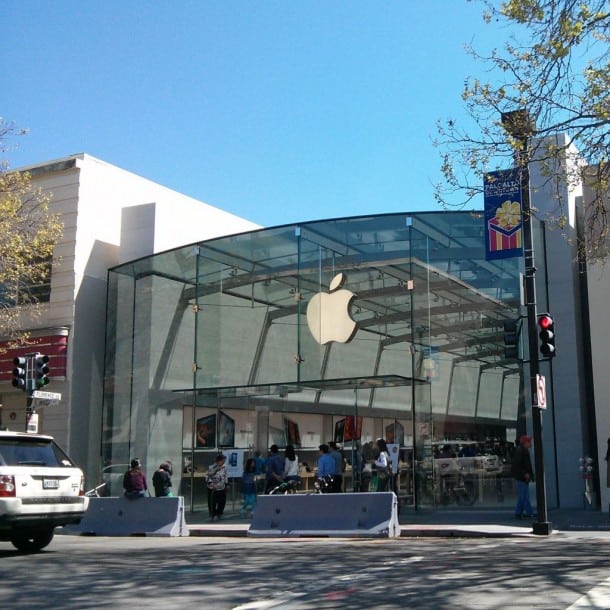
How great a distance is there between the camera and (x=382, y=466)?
2028 centimetres

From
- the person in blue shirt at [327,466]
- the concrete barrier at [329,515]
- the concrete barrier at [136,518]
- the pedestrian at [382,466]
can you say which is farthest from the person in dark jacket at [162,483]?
the pedestrian at [382,466]

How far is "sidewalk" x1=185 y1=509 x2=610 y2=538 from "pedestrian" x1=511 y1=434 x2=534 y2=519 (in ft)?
0.96

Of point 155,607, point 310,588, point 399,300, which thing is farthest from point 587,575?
point 399,300

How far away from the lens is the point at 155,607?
801 cm

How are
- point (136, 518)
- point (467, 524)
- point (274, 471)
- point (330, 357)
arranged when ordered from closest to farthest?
point (467, 524) → point (136, 518) → point (274, 471) → point (330, 357)

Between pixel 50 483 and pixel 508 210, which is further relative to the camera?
pixel 508 210

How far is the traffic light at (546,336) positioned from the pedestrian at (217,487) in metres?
9.31

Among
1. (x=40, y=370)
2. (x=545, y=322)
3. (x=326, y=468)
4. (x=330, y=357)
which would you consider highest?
(x=330, y=357)

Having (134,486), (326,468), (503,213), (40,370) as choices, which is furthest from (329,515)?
(40,370)

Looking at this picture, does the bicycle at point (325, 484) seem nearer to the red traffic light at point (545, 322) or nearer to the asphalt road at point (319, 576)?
the asphalt road at point (319, 576)

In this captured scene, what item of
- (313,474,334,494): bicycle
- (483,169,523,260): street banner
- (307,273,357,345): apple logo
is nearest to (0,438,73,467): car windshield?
(313,474,334,494): bicycle

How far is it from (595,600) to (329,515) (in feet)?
29.8

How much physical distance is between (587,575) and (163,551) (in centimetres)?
688

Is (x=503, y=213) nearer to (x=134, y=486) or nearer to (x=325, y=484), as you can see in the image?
(x=325, y=484)
